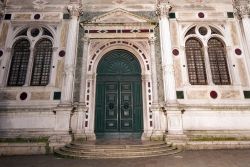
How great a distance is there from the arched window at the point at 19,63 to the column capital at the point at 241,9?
11.6 metres

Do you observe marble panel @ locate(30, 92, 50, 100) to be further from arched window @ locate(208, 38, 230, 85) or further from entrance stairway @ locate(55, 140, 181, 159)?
arched window @ locate(208, 38, 230, 85)

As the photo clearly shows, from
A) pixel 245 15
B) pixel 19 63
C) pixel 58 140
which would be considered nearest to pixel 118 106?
pixel 58 140

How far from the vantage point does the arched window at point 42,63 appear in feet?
33.5

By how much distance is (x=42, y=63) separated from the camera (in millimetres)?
10492

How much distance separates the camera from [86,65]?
1039cm

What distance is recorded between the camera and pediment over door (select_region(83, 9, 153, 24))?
35.6 ft

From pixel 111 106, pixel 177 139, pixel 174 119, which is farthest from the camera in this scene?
pixel 111 106

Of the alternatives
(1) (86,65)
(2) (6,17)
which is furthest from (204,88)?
(2) (6,17)

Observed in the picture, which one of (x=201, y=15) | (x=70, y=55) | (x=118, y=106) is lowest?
(x=118, y=106)

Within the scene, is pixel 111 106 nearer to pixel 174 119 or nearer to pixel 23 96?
pixel 174 119

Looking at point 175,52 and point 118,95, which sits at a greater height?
point 175,52

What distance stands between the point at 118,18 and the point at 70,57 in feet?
11.4

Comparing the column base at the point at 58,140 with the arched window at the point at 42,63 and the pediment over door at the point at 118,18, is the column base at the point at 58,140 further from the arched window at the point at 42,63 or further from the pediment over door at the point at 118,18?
the pediment over door at the point at 118,18

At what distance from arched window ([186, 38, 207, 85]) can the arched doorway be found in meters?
2.71
